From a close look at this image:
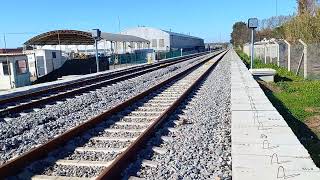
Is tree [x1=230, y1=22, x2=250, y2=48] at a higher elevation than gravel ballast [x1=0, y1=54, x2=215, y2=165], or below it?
higher

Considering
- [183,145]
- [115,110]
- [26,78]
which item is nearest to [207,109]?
[115,110]

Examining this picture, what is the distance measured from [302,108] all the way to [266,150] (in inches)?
258

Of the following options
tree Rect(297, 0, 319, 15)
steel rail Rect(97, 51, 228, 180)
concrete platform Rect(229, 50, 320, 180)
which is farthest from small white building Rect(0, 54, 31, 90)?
tree Rect(297, 0, 319, 15)

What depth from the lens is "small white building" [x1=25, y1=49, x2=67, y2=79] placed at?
3506cm

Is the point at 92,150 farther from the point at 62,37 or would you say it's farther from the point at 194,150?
the point at 62,37

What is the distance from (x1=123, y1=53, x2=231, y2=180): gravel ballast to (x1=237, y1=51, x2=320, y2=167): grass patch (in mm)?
1610

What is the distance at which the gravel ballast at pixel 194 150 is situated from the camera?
5.71 meters

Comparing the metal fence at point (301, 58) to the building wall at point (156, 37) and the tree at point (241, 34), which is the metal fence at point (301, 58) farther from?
the tree at point (241, 34)

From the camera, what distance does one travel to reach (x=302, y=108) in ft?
39.6

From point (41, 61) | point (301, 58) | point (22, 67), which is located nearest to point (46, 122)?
point (301, 58)

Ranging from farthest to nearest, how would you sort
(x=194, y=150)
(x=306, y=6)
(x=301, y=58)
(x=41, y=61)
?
1. (x=306, y=6)
2. (x=41, y=61)
3. (x=301, y=58)
4. (x=194, y=150)

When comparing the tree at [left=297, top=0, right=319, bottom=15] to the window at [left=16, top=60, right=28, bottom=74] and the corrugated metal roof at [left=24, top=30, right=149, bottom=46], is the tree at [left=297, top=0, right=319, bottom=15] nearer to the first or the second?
the corrugated metal roof at [left=24, top=30, right=149, bottom=46]

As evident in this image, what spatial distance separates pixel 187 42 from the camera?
119 metres

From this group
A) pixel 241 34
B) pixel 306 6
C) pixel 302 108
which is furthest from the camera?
pixel 241 34
